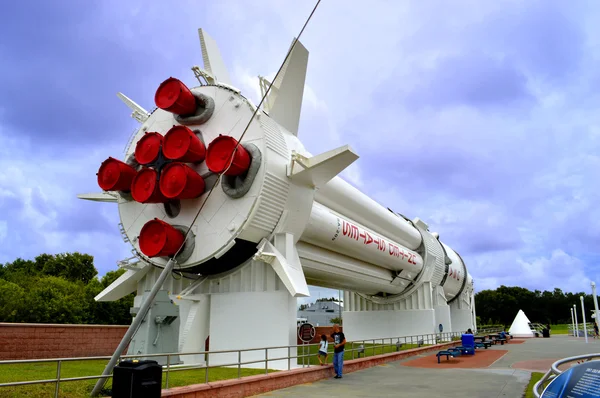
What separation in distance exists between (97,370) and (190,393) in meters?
3.69

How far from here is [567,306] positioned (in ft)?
250

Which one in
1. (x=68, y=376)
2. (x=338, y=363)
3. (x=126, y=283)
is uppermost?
(x=126, y=283)

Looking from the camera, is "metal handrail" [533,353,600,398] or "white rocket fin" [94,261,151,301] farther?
"white rocket fin" [94,261,151,301]

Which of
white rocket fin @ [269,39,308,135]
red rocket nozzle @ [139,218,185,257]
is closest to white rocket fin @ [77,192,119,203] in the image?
red rocket nozzle @ [139,218,185,257]

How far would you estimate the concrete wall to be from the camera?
10562mm

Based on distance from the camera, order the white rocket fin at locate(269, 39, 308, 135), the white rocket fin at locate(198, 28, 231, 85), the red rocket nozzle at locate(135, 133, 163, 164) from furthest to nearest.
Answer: the white rocket fin at locate(198, 28, 231, 85) < the white rocket fin at locate(269, 39, 308, 135) < the red rocket nozzle at locate(135, 133, 163, 164)

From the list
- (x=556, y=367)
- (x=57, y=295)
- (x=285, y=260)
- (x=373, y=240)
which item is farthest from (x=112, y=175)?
(x=57, y=295)

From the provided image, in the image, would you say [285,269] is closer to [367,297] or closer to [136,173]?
[136,173]

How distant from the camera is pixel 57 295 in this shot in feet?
102

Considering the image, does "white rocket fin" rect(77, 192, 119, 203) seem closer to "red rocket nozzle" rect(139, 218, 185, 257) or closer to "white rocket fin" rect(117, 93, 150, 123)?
"white rocket fin" rect(117, 93, 150, 123)

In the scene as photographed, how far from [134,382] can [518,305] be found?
78.6m

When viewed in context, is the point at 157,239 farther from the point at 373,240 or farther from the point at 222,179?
the point at 373,240

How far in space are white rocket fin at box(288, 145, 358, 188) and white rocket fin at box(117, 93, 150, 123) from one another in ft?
15.6

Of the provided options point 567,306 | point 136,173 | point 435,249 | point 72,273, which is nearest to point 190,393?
point 136,173
